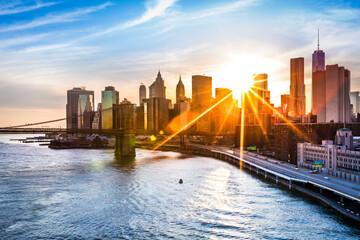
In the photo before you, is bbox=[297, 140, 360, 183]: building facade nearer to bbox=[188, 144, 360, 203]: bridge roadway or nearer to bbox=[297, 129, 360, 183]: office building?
bbox=[297, 129, 360, 183]: office building

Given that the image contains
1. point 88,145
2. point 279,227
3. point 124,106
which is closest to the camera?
point 279,227

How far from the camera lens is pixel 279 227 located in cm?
3284

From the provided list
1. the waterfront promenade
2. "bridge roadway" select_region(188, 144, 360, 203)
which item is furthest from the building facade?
the waterfront promenade

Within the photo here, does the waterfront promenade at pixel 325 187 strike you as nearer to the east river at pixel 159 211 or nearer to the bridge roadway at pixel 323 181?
the bridge roadway at pixel 323 181

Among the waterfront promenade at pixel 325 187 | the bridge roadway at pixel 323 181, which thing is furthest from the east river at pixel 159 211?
the bridge roadway at pixel 323 181

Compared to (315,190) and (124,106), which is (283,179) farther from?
(124,106)

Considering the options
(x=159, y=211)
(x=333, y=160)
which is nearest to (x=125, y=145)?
(x=333, y=160)

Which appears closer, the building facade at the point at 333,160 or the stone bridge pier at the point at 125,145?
the building facade at the point at 333,160

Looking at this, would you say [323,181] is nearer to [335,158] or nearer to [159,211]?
[335,158]

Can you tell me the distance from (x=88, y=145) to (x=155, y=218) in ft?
523

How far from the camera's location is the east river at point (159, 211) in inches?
1224

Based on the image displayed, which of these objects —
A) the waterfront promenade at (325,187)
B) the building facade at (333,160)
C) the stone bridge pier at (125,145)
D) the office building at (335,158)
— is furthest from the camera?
the stone bridge pier at (125,145)

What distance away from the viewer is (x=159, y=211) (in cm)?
3797

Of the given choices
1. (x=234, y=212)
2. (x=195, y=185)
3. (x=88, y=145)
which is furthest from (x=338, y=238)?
(x=88, y=145)
